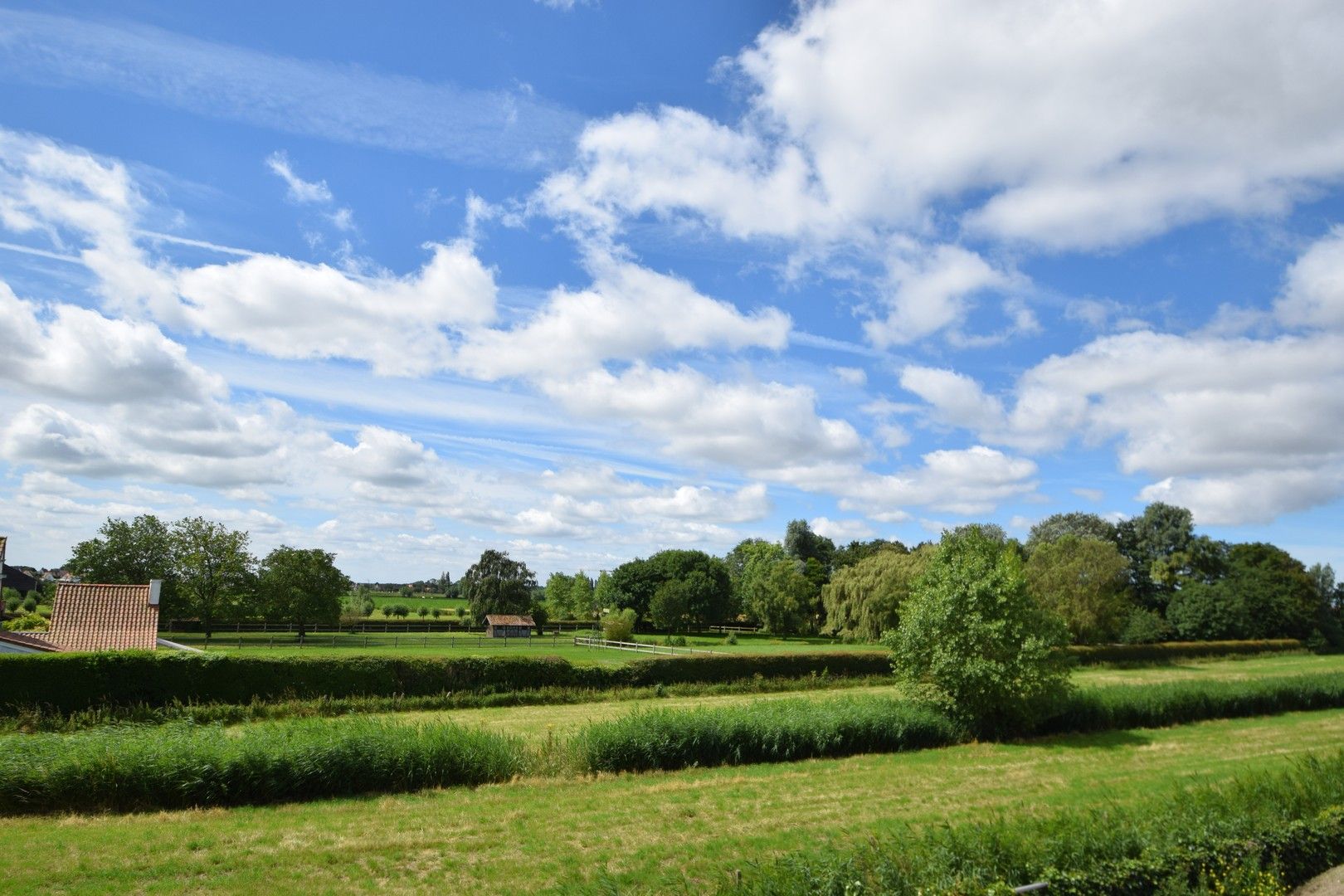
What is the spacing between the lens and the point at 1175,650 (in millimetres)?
51719

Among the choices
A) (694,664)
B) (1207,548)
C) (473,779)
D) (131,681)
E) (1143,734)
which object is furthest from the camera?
(1207,548)

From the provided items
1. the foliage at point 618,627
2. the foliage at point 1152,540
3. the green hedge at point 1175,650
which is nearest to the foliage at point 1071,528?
the foliage at point 1152,540

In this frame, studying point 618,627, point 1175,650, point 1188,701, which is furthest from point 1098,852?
point 618,627

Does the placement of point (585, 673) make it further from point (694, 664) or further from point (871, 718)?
point (871, 718)

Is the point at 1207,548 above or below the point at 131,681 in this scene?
above

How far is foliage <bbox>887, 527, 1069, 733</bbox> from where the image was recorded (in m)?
22.5

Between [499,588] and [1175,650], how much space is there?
60266mm

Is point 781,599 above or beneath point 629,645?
above

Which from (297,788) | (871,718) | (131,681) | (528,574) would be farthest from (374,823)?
(528,574)

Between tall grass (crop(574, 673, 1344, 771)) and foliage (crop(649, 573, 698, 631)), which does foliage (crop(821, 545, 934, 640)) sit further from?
tall grass (crop(574, 673, 1344, 771))

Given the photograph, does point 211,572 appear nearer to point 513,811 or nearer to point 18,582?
point 18,582

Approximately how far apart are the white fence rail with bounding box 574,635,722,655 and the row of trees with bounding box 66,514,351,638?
20.2 meters

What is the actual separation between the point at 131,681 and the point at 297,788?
1230 cm

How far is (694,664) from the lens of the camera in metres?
33.2
